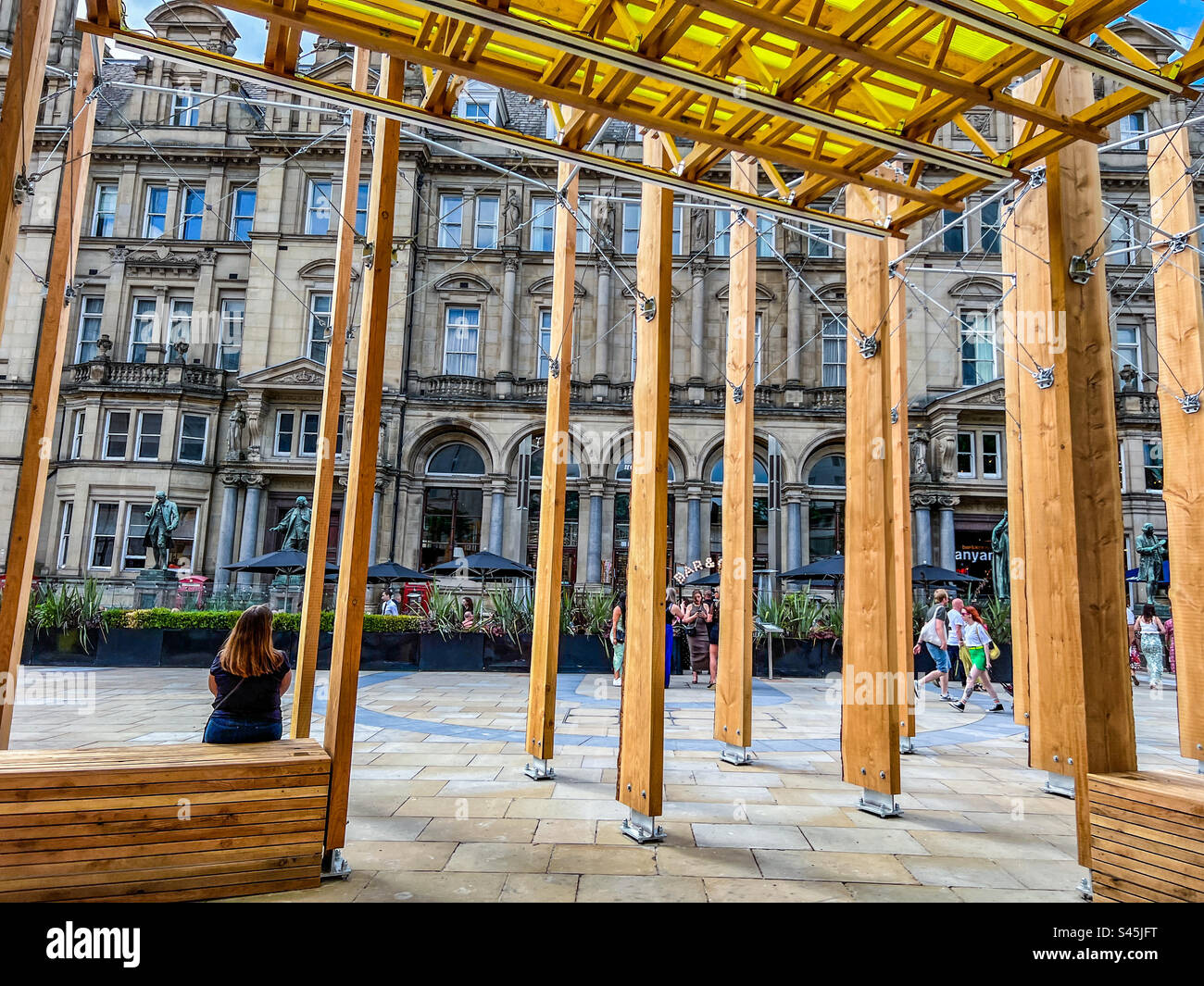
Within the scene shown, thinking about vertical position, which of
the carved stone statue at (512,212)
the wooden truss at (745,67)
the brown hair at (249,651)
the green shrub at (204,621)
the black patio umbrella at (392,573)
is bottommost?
the green shrub at (204,621)

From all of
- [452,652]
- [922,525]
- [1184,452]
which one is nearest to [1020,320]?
[1184,452]

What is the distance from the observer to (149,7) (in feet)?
97.5

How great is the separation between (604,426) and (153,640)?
590 inches

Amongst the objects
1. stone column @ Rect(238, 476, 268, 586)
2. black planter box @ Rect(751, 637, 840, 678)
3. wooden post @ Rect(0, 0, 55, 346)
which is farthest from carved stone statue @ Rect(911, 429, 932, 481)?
wooden post @ Rect(0, 0, 55, 346)

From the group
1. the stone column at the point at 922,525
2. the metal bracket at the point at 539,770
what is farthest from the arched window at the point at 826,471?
the metal bracket at the point at 539,770

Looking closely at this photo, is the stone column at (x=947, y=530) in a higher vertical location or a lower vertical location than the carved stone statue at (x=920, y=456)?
lower

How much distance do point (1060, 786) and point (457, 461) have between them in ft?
73.9

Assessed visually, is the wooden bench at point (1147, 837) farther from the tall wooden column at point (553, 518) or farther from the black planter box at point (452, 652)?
the black planter box at point (452, 652)

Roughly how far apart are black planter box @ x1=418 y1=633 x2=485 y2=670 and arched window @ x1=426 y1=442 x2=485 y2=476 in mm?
11155

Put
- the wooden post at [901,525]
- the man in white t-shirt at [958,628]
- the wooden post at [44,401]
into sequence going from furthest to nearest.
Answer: the man in white t-shirt at [958,628]
the wooden post at [901,525]
the wooden post at [44,401]

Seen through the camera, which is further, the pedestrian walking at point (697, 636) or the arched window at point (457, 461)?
the arched window at point (457, 461)

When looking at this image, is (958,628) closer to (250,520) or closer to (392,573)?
(392,573)

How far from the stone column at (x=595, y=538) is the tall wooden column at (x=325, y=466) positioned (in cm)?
1807

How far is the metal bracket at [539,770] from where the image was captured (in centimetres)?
694
